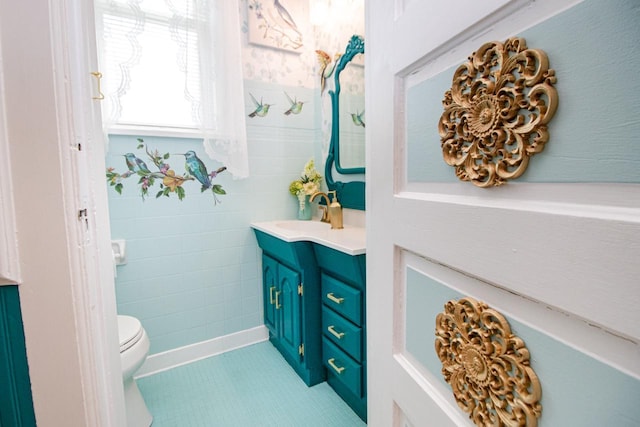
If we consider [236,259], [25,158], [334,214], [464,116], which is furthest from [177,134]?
[464,116]

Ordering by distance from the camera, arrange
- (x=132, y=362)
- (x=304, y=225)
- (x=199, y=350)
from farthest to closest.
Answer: (x=304, y=225) < (x=199, y=350) < (x=132, y=362)

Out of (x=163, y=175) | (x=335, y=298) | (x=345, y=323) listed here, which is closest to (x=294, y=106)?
(x=163, y=175)

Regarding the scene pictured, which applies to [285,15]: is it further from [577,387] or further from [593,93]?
[577,387]

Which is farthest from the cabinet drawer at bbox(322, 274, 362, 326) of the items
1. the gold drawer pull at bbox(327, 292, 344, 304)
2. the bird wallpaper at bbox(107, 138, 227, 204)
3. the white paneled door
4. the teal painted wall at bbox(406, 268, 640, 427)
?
the teal painted wall at bbox(406, 268, 640, 427)

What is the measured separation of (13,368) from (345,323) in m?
1.20

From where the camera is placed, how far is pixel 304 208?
2322mm

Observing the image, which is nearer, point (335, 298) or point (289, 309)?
point (335, 298)

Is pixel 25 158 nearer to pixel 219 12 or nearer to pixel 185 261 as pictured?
pixel 185 261

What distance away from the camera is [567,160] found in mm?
319

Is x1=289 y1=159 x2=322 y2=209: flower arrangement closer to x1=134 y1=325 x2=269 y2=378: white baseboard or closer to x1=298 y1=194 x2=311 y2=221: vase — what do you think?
x1=298 y1=194 x2=311 y2=221: vase

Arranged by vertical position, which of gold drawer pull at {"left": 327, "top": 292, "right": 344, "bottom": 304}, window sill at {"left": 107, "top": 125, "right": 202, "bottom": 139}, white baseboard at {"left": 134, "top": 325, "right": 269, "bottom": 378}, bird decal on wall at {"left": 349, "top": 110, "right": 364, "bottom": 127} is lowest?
white baseboard at {"left": 134, "top": 325, "right": 269, "bottom": 378}

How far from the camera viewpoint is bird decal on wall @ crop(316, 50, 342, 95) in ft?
6.97

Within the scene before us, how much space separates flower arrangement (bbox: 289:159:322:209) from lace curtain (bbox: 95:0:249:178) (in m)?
0.43

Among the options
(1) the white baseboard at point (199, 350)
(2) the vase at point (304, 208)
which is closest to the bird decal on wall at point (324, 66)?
(2) the vase at point (304, 208)
